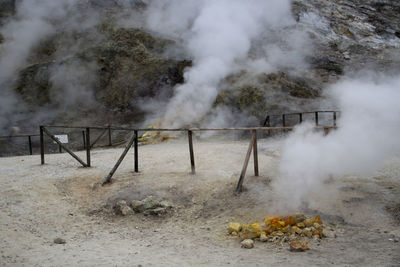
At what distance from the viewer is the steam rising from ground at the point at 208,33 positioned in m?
12.8

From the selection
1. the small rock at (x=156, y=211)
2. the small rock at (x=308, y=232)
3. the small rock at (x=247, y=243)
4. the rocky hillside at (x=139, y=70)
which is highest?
the rocky hillside at (x=139, y=70)

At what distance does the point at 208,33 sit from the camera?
605 inches

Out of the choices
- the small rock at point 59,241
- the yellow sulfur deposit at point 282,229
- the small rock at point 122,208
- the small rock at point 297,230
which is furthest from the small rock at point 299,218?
the small rock at point 59,241

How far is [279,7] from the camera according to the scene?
1772 centimetres

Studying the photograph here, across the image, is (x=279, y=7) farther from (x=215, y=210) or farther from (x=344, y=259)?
(x=344, y=259)

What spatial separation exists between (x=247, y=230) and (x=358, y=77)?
41.4ft

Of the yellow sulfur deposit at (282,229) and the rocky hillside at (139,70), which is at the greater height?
the rocky hillside at (139,70)

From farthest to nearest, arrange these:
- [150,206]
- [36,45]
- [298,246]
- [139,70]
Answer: [36,45] < [139,70] < [150,206] < [298,246]

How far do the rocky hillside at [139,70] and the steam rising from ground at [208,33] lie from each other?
0.58 m

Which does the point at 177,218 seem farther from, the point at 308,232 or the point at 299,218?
the point at 308,232

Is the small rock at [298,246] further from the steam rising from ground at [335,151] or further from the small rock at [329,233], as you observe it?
the steam rising from ground at [335,151]

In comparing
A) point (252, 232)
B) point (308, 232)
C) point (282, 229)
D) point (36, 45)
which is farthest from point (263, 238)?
point (36, 45)

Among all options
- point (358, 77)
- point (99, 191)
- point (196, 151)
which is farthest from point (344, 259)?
point (358, 77)

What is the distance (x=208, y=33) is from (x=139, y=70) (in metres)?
3.51
